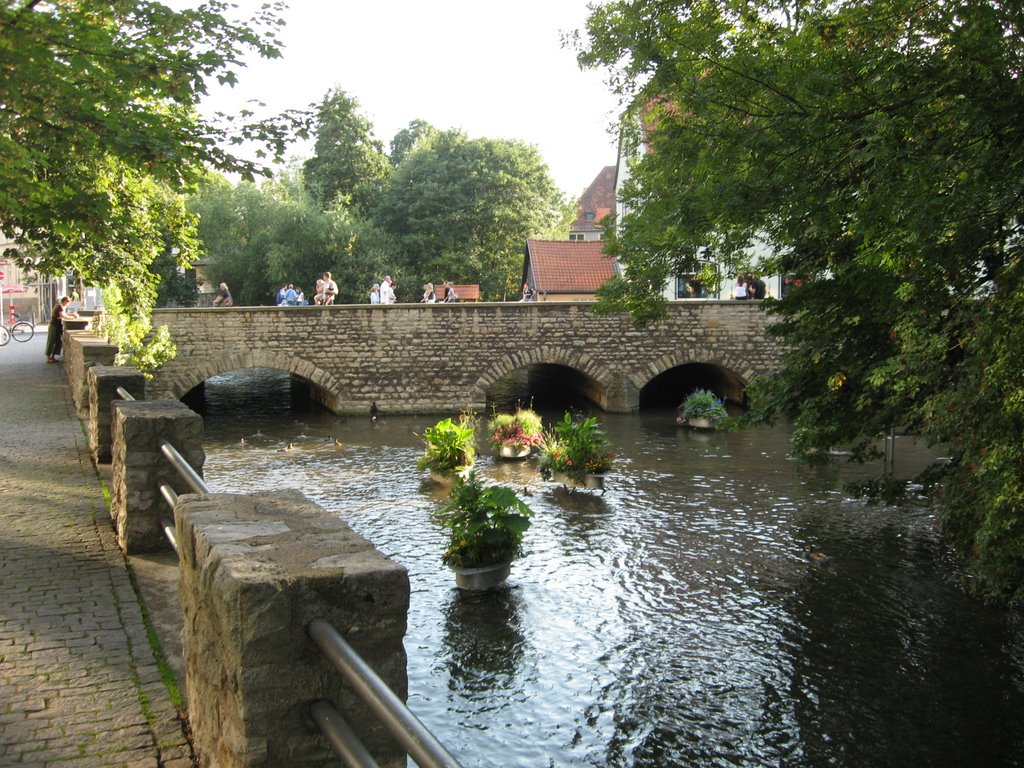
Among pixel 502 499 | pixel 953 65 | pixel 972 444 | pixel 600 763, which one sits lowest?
pixel 600 763

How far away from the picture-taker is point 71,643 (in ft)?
15.0

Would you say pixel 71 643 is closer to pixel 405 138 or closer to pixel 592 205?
pixel 405 138

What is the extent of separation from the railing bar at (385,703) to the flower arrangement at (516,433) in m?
16.2

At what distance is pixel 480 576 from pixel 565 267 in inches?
1243

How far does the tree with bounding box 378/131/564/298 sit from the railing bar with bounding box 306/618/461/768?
42.3m

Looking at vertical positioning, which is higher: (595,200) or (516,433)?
(595,200)

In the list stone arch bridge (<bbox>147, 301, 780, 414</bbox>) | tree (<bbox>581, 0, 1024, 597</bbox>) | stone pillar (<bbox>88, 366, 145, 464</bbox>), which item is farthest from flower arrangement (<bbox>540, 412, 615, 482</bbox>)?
stone arch bridge (<bbox>147, 301, 780, 414</bbox>)

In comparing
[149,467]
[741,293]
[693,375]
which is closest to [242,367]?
[693,375]

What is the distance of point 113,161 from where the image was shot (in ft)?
47.7

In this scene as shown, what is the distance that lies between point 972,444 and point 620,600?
13.5 feet

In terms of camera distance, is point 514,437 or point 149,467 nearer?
point 149,467

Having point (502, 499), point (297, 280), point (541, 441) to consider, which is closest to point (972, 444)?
point (502, 499)

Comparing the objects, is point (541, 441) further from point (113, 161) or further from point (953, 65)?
point (953, 65)

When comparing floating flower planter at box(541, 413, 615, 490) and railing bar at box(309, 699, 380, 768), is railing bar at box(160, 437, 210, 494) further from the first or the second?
floating flower planter at box(541, 413, 615, 490)
